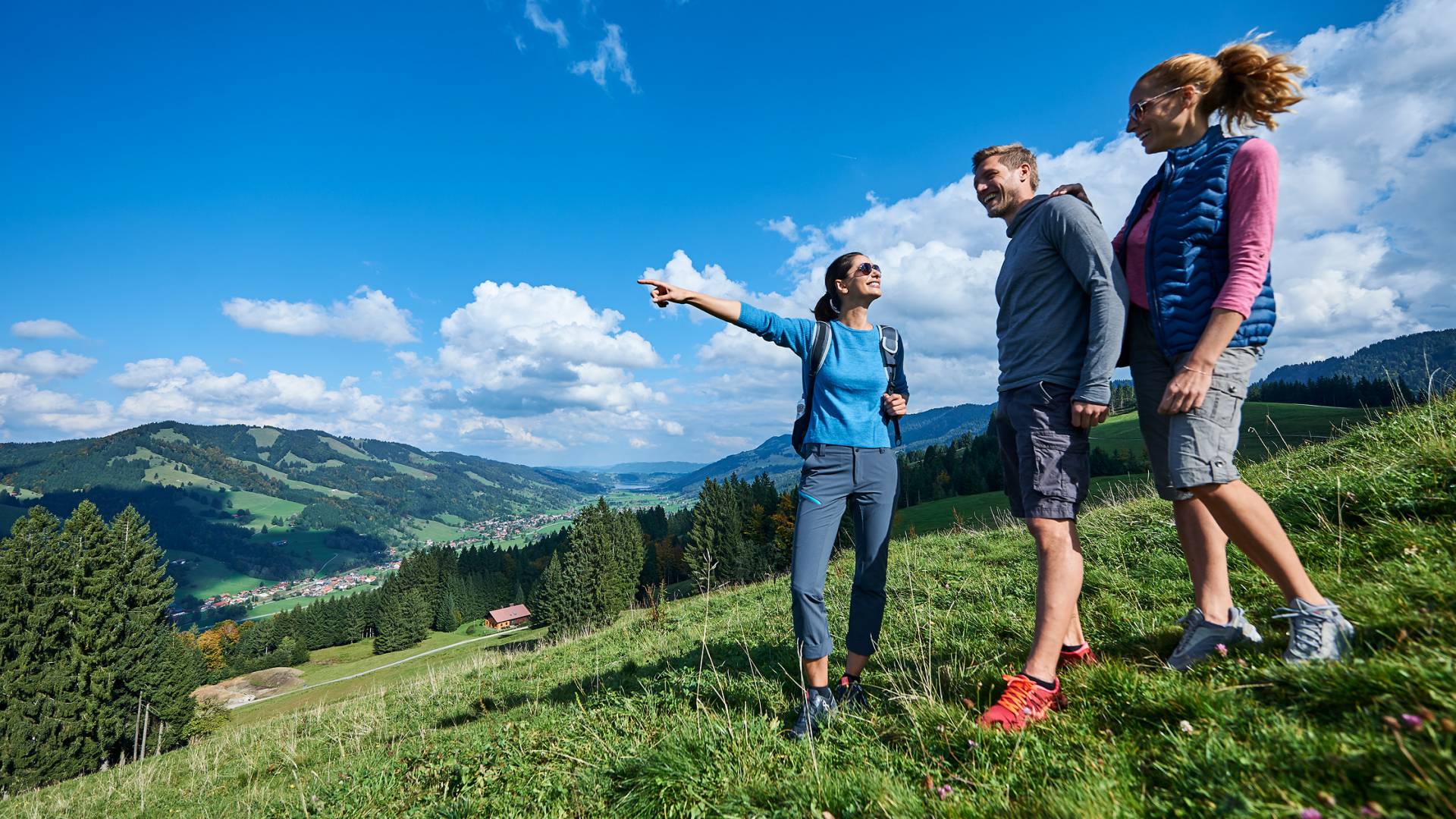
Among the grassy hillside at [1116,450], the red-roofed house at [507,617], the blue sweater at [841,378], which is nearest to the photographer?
the blue sweater at [841,378]

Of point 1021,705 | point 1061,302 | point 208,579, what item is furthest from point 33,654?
point 208,579

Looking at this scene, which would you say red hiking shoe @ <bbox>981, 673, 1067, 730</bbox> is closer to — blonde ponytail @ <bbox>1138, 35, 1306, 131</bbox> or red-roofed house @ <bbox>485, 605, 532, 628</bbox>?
blonde ponytail @ <bbox>1138, 35, 1306, 131</bbox>

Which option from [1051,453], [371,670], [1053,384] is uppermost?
[1053,384]

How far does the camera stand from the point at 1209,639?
272 centimetres

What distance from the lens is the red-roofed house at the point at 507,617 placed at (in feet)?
280

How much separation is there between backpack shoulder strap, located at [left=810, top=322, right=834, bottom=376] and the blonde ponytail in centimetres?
223

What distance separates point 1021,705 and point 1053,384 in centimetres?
161

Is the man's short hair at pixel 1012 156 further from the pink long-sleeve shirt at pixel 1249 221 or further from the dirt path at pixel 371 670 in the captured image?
the dirt path at pixel 371 670

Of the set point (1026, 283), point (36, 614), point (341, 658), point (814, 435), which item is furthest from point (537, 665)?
→ point (341, 658)

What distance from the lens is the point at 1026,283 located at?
3199mm

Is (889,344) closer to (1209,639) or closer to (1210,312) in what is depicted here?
(1210,312)

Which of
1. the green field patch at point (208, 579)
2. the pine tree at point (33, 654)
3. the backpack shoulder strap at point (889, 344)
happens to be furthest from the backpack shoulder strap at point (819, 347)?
the green field patch at point (208, 579)

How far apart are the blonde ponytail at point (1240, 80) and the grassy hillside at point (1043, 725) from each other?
2340 mm

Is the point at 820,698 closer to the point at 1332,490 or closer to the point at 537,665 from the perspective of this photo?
the point at 1332,490
